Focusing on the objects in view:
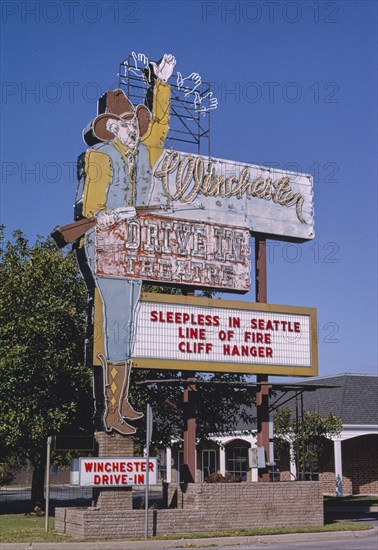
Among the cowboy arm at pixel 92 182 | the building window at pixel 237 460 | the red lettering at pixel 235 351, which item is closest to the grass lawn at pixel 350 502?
the building window at pixel 237 460

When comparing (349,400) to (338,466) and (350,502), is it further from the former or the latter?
(350,502)

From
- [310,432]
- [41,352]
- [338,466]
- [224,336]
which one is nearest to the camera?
[224,336]

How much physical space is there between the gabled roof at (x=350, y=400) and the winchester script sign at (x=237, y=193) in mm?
18978

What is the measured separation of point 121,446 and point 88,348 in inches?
109

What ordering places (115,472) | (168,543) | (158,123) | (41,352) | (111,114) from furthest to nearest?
(41,352) → (158,123) → (111,114) → (115,472) → (168,543)

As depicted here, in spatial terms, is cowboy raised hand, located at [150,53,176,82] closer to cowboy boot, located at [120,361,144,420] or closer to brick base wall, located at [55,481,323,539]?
cowboy boot, located at [120,361,144,420]

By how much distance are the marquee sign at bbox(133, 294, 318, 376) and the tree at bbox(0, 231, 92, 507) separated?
24.5 ft

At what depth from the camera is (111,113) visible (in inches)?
920

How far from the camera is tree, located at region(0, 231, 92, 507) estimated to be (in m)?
28.7

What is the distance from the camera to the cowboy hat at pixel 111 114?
75.6 ft

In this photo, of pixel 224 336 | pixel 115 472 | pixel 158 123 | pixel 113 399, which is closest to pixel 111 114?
pixel 158 123

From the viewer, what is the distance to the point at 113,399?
2156cm

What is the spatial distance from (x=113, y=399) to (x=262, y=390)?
5.27 m

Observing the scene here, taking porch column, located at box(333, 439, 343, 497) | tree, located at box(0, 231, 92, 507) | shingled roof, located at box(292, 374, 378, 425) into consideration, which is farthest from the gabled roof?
tree, located at box(0, 231, 92, 507)
